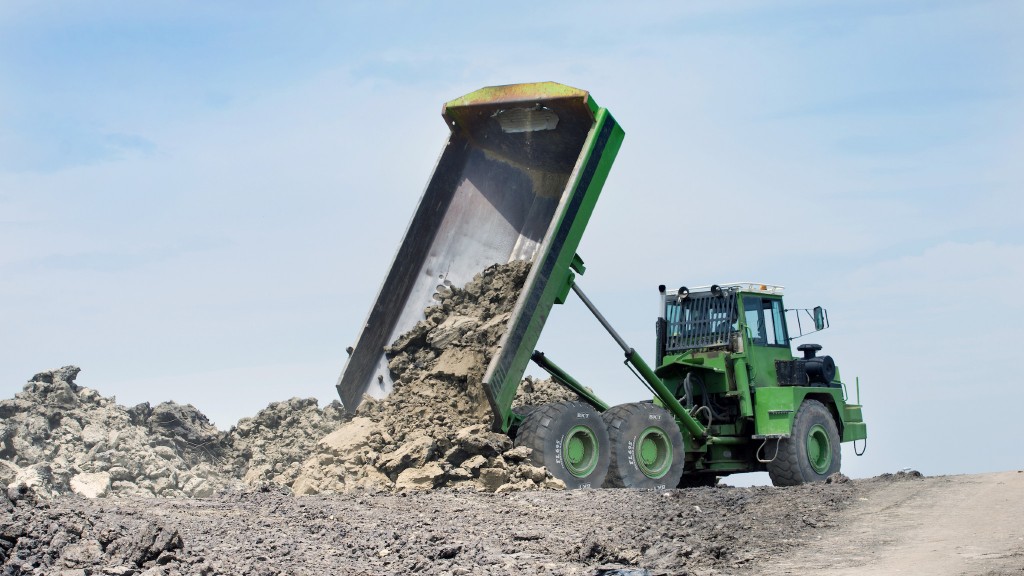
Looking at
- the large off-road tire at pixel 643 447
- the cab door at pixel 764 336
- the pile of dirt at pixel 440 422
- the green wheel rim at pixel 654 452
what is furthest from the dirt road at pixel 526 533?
the cab door at pixel 764 336

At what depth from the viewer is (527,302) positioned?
1045cm

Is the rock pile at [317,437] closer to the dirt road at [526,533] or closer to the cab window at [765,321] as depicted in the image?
the dirt road at [526,533]

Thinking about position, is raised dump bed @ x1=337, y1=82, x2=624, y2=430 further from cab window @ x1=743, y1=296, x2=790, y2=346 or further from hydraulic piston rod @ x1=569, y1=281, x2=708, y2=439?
Result: cab window @ x1=743, y1=296, x2=790, y2=346

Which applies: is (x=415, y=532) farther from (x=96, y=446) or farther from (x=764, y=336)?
(x=764, y=336)

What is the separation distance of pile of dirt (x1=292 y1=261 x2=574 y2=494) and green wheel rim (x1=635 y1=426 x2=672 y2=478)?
156 cm

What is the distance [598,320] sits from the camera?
1184 centimetres

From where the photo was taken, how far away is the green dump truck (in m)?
10.7

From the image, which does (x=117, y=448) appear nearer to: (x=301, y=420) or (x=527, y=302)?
(x=301, y=420)

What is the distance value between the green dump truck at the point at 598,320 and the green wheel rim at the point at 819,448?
16mm

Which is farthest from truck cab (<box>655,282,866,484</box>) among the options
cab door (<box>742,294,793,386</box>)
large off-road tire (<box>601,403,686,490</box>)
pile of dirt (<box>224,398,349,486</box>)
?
pile of dirt (<box>224,398,349,486</box>)

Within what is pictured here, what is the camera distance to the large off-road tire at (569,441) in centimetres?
1035

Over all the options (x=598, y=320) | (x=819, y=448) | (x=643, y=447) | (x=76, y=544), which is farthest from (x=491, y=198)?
(x=76, y=544)

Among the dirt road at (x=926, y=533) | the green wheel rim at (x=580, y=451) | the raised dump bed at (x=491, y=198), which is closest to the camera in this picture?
the dirt road at (x=926, y=533)

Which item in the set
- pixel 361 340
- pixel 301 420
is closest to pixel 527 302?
pixel 361 340
